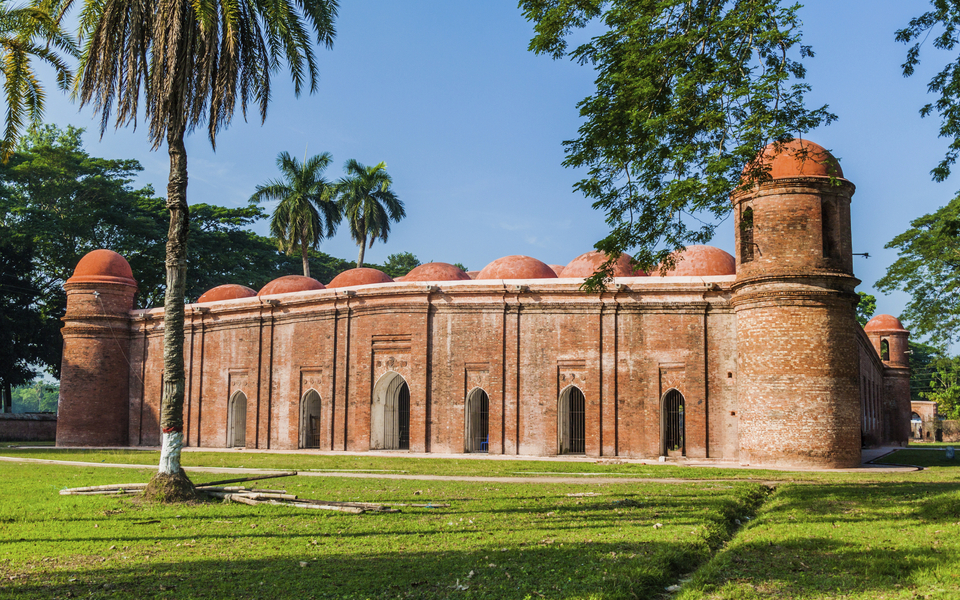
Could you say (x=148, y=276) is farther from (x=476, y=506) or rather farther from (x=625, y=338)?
(x=476, y=506)

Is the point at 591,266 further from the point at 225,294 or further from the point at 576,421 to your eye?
the point at 225,294

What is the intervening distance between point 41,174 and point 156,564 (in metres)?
41.8

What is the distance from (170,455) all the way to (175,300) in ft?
8.39

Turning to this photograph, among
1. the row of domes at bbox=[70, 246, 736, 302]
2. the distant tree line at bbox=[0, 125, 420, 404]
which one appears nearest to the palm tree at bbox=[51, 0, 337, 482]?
the row of domes at bbox=[70, 246, 736, 302]

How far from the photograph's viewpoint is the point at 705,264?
2584 centimetres

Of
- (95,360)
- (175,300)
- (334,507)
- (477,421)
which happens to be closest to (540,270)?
(477,421)

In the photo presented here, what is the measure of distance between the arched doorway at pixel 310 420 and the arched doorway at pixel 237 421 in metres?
2.80

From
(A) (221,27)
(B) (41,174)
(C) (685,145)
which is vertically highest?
(B) (41,174)

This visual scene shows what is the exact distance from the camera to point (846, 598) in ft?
19.2

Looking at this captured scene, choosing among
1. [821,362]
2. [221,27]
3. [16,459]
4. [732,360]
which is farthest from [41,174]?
[821,362]

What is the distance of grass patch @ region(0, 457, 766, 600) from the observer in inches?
237

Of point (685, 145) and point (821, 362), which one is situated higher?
point (685, 145)

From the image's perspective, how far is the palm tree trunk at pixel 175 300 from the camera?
40.3 feet

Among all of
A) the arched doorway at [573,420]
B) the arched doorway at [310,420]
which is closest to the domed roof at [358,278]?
the arched doorway at [310,420]
